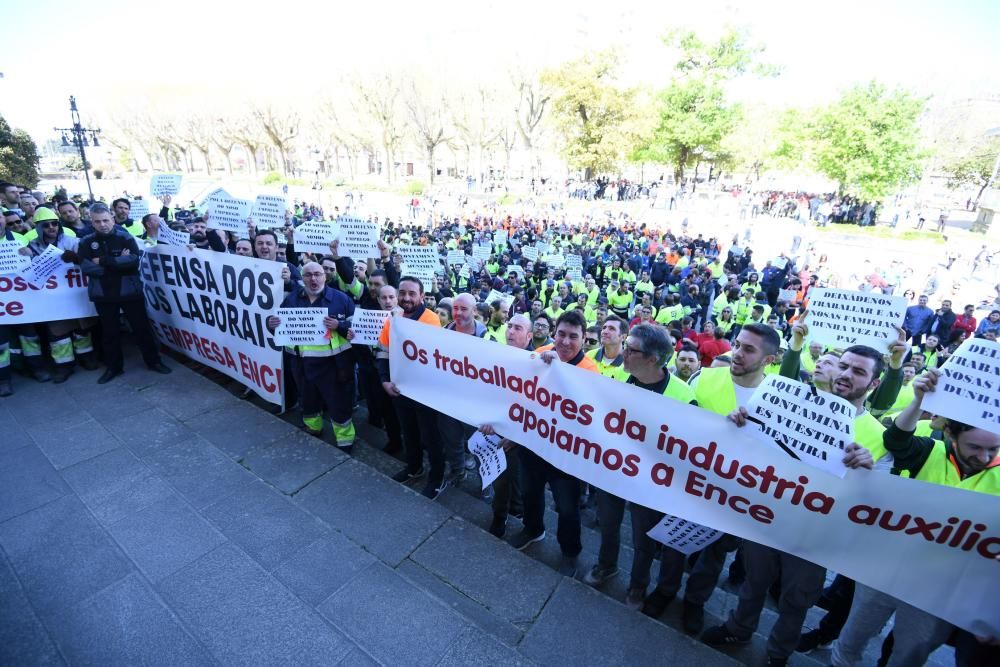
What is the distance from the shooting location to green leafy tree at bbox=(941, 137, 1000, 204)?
3853cm

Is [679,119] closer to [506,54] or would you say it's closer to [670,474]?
[506,54]

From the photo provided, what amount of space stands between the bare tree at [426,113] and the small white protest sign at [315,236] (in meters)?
40.4

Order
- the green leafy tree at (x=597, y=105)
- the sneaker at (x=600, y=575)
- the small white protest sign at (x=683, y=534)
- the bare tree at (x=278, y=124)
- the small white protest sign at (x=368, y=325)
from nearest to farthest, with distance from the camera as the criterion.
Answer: the small white protest sign at (x=683, y=534) < the sneaker at (x=600, y=575) < the small white protest sign at (x=368, y=325) < the green leafy tree at (x=597, y=105) < the bare tree at (x=278, y=124)

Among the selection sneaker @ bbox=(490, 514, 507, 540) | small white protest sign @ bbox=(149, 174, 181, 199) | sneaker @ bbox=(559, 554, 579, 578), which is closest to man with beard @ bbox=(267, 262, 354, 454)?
sneaker @ bbox=(490, 514, 507, 540)

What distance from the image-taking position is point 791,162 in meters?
36.0

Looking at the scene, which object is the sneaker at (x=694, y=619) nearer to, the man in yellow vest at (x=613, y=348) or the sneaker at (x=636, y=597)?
the sneaker at (x=636, y=597)

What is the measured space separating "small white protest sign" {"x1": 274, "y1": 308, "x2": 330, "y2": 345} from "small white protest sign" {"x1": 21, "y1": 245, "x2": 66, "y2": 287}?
3294mm

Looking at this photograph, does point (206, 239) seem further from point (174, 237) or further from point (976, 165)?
point (976, 165)

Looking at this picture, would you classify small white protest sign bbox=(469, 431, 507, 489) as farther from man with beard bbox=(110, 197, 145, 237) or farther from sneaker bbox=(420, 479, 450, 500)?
man with beard bbox=(110, 197, 145, 237)

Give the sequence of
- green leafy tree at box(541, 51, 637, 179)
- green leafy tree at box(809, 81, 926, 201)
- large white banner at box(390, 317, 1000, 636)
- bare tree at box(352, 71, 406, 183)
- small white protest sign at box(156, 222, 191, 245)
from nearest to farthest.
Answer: large white banner at box(390, 317, 1000, 636) → small white protest sign at box(156, 222, 191, 245) → green leafy tree at box(809, 81, 926, 201) → green leafy tree at box(541, 51, 637, 179) → bare tree at box(352, 71, 406, 183)

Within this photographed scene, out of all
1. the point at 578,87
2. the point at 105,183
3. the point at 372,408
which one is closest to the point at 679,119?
the point at 578,87

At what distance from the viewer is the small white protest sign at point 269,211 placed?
5.96m

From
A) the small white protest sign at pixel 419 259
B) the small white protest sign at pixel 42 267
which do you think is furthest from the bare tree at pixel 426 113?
the small white protest sign at pixel 42 267

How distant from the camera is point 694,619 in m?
2.98
